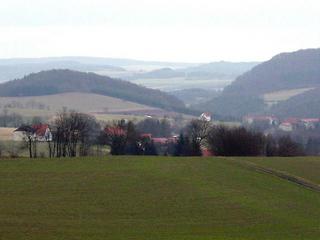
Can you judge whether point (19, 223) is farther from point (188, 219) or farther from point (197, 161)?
point (197, 161)

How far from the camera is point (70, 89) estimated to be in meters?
193

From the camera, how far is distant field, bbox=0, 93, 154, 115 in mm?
164750

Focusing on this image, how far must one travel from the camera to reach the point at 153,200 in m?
39.4

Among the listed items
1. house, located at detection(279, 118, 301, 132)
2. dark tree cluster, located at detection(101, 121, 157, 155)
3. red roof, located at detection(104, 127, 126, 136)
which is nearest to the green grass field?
dark tree cluster, located at detection(101, 121, 157, 155)

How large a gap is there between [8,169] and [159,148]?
1611 inches

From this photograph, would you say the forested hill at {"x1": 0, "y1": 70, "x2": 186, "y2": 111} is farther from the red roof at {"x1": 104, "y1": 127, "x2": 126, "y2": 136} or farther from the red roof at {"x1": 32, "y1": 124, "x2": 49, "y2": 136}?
the red roof at {"x1": 104, "y1": 127, "x2": 126, "y2": 136}

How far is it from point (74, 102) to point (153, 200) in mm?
136654

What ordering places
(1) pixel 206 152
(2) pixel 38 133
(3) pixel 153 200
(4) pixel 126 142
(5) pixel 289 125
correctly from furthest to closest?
(5) pixel 289 125
(2) pixel 38 133
(1) pixel 206 152
(4) pixel 126 142
(3) pixel 153 200

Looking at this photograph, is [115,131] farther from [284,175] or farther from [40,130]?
[284,175]

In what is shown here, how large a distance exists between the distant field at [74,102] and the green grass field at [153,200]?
351 ft

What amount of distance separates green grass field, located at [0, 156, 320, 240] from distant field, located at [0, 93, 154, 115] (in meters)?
107

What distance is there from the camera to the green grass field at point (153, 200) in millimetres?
32375

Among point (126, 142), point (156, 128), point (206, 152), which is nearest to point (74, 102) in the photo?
point (156, 128)

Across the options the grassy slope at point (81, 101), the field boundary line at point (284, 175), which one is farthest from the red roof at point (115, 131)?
the grassy slope at point (81, 101)
